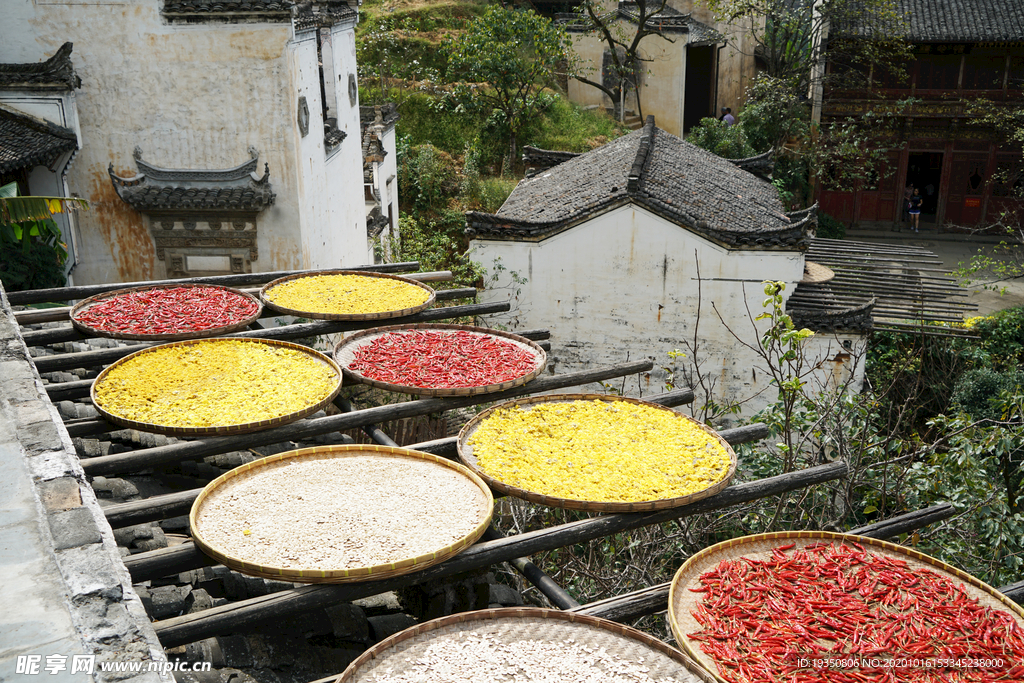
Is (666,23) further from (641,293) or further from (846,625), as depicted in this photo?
(846,625)

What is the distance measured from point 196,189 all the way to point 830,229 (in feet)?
56.3

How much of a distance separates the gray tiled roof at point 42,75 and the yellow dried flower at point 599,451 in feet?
36.5

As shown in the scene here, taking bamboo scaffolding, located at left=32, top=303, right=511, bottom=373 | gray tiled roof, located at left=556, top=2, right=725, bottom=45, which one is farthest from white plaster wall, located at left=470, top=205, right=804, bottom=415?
gray tiled roof, located at left=556, top=2, right=725, bottom=45

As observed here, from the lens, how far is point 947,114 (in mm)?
22891

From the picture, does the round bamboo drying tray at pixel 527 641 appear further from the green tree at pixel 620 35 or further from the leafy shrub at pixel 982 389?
the green tree at pixel 620 35

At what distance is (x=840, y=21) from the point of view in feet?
75.0

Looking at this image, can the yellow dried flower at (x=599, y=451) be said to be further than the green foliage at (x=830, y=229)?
No

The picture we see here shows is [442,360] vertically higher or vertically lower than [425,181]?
higher

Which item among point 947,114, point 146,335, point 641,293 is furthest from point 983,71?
point 146,335

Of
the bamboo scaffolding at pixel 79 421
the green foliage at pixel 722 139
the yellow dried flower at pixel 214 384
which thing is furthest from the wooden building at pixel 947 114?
the bamboo scaffolding at pixel 79 421

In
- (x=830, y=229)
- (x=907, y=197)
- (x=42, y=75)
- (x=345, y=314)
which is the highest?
(x=42, y=75)

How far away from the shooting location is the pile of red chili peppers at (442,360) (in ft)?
17.5

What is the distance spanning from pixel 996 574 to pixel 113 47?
551 inches

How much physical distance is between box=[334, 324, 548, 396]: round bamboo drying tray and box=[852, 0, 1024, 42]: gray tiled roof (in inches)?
816
